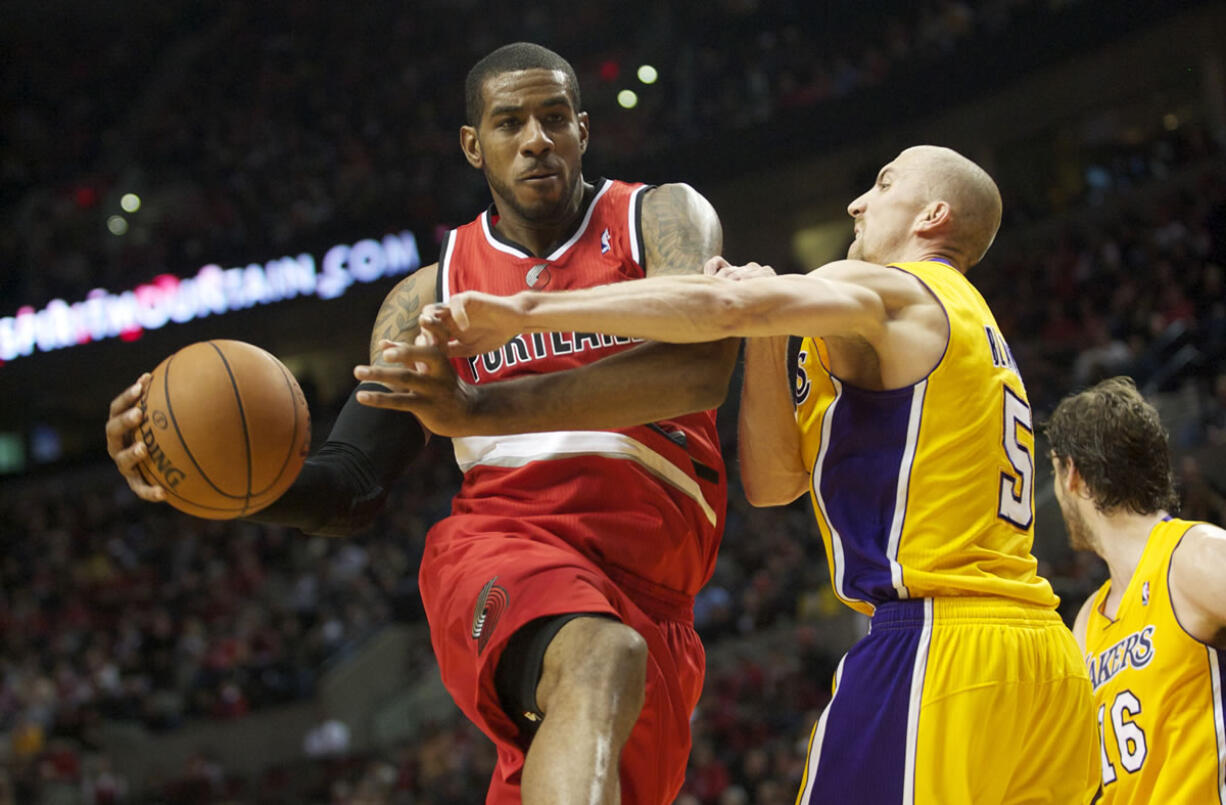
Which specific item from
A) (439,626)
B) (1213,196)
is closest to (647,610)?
(439,626)

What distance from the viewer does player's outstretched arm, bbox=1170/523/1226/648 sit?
135 inches

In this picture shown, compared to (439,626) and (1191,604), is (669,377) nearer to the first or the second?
(439,626)

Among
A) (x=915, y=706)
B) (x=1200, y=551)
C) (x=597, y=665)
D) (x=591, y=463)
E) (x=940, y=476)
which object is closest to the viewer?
(x=597, y=665)

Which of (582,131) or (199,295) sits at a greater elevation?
(199,295)

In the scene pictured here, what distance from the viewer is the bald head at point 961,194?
338cm

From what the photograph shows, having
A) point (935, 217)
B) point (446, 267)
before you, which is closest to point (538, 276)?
point (446, 267)

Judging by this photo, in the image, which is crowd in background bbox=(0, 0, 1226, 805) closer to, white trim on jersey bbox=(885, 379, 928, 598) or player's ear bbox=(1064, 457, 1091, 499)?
player's ear bbox=(1064, 457, 1091, 499)

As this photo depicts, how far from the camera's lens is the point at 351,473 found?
10.9ft

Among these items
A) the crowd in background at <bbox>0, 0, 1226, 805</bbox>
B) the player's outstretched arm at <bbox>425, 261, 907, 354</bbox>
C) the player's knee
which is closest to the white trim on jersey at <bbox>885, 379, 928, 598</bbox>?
the player's outstretched arm at <bbox>425, 261, 907, 354</bbox>

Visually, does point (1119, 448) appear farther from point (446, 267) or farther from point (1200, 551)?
point (446, 267)

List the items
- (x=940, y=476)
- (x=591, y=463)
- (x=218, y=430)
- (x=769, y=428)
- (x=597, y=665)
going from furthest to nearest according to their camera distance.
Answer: (x=769, y=428) → (x=591, y=463) → (x=940, y=476) → (x=218, y=430) → (x=597, y=665)

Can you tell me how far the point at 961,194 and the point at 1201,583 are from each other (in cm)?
125

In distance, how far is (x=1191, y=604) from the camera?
3.54 meters

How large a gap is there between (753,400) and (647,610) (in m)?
0.62
